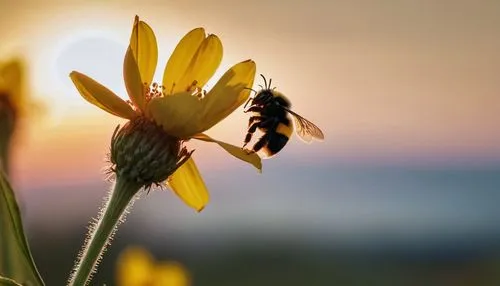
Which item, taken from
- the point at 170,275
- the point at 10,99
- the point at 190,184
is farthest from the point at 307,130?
the point at 10,99

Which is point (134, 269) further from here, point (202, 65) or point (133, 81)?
point (133, 81)

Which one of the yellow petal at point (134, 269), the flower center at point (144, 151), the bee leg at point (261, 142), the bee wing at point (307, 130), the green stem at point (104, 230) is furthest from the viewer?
the bee wing at point (307, 130)

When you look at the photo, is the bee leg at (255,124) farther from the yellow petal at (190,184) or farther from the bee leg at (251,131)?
the yellow petal at (190,184)

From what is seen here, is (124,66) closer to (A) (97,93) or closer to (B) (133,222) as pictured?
(A) (97,93)

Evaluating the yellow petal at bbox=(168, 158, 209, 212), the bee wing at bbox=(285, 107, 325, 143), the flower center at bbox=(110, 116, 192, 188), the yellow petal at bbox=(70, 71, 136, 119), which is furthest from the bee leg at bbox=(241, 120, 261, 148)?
the yellow petal at bbox=(70, 71, 136, 119)

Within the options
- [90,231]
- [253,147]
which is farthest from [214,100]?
[253,147]

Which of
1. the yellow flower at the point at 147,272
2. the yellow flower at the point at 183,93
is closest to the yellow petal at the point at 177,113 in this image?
the yellow flower at the point at 183,93

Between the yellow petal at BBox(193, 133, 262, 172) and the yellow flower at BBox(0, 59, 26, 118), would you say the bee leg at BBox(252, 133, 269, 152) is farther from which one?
the yellow flower at BBox(0, 59, 26, 118)
